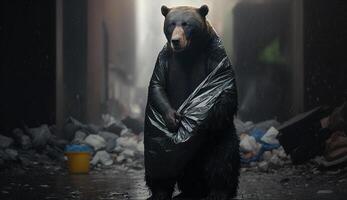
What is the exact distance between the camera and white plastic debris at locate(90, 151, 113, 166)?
10.5m

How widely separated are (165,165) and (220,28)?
823 cm

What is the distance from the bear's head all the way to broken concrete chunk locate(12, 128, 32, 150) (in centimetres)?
605

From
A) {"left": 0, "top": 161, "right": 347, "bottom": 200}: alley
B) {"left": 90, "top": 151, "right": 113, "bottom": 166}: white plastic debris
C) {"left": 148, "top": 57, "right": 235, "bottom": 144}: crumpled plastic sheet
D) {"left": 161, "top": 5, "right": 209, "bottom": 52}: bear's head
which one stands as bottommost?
{"left": 0, "top": 161, "right": 347, "bottom": 200}: alley

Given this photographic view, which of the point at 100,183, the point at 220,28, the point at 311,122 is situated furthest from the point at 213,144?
the point at 220,28

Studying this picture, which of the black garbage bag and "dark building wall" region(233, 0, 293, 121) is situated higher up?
"dark building wall" region(233, 0, 293, 121)

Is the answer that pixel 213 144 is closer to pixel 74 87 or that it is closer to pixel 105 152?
pixel 105 152

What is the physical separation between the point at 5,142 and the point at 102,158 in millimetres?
1583

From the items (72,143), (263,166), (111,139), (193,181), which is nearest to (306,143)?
(263,166)

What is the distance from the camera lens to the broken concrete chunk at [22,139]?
35.3 feet

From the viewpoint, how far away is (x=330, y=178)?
836 cm

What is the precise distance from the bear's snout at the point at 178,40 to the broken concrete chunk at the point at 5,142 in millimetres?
5819

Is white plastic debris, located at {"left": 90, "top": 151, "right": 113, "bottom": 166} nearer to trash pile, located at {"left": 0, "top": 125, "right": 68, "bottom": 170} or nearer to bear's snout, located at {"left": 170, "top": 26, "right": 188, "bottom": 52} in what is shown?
trash pile, located at {"left": 0, "top": 125, "right": 68, "bottom": 170}

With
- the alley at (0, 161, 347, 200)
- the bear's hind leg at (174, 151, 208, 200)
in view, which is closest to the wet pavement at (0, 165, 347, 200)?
the alley at (0, 161, 347, 200)

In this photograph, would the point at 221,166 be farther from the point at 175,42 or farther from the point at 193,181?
the point at 175,42
